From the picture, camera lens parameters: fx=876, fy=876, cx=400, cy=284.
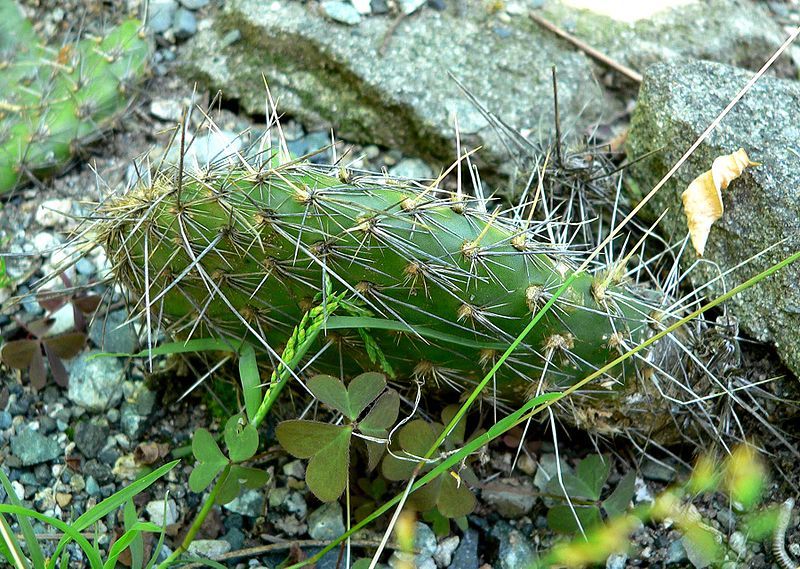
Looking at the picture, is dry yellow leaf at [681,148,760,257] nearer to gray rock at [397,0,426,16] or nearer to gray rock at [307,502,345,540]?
gray rock at [307,502,345,540]

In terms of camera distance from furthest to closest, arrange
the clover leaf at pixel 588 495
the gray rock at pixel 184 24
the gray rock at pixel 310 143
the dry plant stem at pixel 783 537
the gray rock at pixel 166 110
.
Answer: the gray rock at pixel 184 24 < the gray rock at pixel 166 110 < the gray rock at pixel 310 143 < the clover leaf at pixel 588 495 < the dry plant stem at pixel 783 537

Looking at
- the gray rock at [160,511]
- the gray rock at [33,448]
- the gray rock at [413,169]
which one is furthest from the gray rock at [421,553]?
the gray rock at [413,169]

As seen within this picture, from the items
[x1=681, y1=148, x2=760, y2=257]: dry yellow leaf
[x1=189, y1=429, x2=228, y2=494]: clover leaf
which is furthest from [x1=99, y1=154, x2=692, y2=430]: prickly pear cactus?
[x1=681, y1=148, x2=760, y2=257]: dry yellow leaf

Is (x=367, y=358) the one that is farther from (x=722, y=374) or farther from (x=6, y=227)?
(x=6, y=227)

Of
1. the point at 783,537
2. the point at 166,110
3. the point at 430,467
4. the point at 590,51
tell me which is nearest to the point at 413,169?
the point at 590,51

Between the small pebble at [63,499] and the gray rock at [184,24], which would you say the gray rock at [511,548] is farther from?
the gray rock at [184,24]

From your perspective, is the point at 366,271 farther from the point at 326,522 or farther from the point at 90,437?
the point at 90,437
